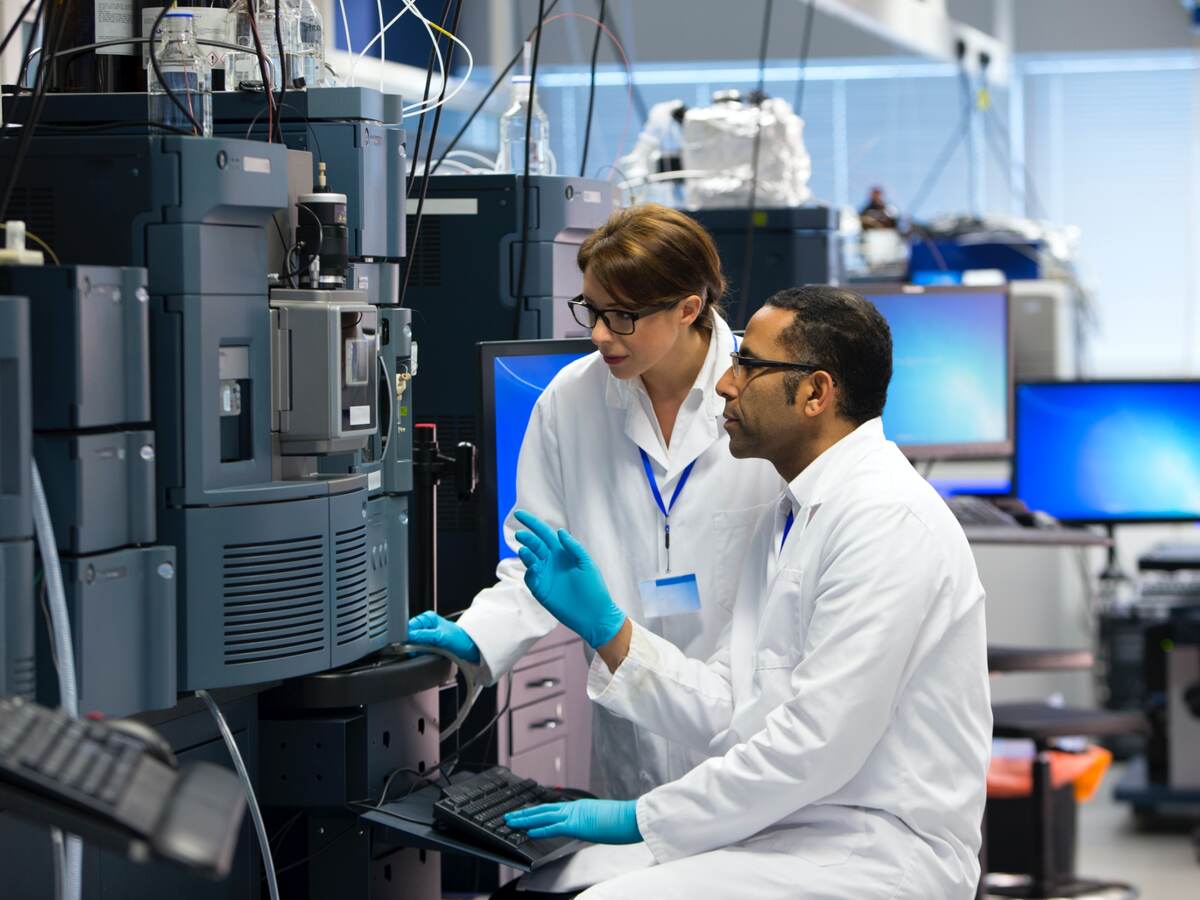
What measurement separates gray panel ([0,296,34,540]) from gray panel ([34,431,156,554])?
3.3 inches

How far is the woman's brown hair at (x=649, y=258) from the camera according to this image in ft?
6.40

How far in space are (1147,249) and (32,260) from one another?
646 cm

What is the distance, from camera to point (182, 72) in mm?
1711

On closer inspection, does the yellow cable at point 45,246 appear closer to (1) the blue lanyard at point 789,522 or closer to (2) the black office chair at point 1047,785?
(1) the blue lanyard at point 789,522

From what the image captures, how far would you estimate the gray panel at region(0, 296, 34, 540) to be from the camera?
1.23 metres

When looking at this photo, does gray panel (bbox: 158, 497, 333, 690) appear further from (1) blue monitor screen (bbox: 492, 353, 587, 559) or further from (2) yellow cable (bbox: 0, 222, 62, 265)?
(1) blue monitor screen (bbox: 492, 353, 587, 559)

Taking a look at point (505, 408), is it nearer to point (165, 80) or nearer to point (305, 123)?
point (305, 123)

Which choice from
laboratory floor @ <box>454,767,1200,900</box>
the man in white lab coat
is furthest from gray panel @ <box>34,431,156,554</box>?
laboratory floor @ <box>454,767,1200,900</box>

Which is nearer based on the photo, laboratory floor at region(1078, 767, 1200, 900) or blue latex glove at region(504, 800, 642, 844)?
blue latex glove at region(504, 800, 642, 844)

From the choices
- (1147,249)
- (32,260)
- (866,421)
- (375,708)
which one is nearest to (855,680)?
(866,421)

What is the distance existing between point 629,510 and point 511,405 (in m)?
0.27

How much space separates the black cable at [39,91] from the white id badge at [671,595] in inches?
34.9

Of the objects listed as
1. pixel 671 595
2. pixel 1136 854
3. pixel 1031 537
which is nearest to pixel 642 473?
pixel 671 595

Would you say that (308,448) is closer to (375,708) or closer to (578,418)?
(375,708)
